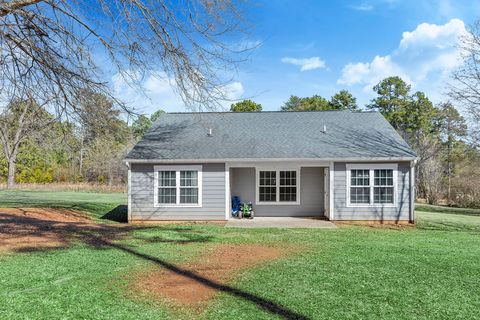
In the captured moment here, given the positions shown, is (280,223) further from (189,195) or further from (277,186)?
(189,195)

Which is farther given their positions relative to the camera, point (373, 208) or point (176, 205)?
point (176, 205)

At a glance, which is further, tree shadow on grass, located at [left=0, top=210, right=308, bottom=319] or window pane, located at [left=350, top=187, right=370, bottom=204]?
window pane, located at [left=350, top=187, right=370, bottom=204]

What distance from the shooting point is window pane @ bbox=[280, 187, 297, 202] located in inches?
613

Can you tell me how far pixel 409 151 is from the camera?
13781 millimetres

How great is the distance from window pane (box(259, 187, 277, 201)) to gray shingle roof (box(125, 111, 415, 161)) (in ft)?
6.39

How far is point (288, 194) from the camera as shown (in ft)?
51.2

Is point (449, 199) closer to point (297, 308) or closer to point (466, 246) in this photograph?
point (466, 246)

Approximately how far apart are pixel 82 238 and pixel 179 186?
16.0 ft

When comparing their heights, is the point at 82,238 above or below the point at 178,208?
below

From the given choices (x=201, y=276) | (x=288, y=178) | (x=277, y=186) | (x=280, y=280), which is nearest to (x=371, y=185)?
(x=288, y=178)

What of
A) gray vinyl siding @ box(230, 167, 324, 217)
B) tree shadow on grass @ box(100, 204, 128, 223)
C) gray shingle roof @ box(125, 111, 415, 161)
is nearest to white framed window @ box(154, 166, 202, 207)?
gray shingle roof @ box(125, 111, 415, 161)

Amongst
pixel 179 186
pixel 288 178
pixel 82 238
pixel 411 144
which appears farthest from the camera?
pixel 411 144

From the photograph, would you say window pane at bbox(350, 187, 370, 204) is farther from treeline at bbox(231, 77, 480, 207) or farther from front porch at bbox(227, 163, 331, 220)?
treeline at bbox(231, 77, 480, 207)

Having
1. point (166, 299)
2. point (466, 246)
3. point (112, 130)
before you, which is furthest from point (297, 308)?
point (466, 246)
